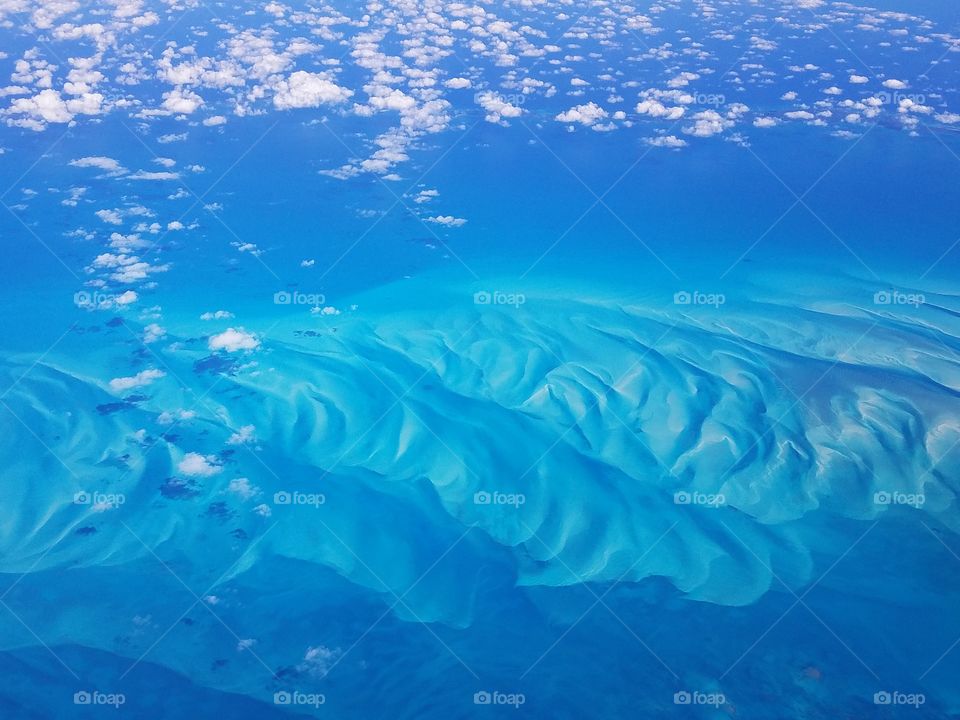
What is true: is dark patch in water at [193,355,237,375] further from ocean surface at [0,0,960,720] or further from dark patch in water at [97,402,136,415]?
dark patch in water at [97,402,136,415]

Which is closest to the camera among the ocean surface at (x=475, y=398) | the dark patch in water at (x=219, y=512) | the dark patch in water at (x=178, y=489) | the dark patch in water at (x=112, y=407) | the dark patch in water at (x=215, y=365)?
the ocean surface at (x=475, y=398)

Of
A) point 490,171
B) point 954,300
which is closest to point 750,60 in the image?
point 490,171

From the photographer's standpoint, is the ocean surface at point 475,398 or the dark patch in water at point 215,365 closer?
the ocean surface at point 475,398

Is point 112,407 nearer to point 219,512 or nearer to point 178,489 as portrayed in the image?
point 178,489

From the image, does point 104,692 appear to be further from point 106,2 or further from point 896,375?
point 106,2

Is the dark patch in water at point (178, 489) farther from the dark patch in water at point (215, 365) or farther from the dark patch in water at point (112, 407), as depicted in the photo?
the dark patch in water at point (215, 365)

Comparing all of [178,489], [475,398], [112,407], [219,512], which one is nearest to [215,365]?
[112,407]

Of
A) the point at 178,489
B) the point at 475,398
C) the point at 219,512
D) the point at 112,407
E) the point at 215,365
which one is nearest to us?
the point at 219,512

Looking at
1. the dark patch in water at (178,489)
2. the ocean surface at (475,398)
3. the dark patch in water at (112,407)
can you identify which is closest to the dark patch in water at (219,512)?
the ocean surface at (475,398)
